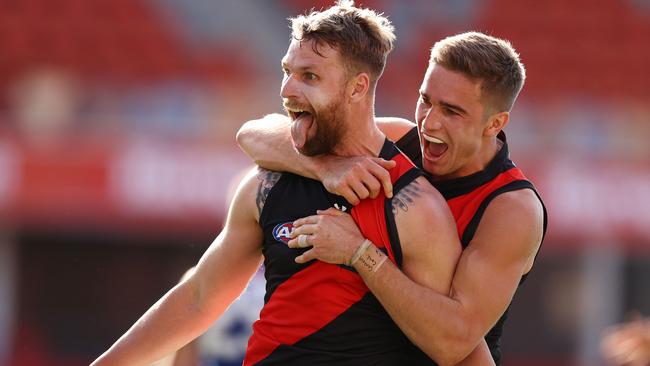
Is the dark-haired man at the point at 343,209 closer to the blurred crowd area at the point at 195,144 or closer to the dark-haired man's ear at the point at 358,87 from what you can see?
the dark-haired man's ear at the point at 358,87

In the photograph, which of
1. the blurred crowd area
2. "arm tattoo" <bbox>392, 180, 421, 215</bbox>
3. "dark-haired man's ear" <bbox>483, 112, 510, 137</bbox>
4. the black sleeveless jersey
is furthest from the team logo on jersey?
the blurred crowd area

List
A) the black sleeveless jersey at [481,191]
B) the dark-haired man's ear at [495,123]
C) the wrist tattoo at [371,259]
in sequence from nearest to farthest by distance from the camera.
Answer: the wrist tattoo at [371,259] < the black sleeveless jersey at [481,191] < the dark-haired man's ear at [495,123]

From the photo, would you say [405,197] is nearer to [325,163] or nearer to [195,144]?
[325,163]

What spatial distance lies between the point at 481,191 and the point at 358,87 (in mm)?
618

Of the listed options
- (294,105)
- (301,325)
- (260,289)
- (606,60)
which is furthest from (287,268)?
(606,60)

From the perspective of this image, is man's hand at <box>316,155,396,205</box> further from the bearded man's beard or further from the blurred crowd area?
the blurred crowd area

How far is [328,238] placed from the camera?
159 inches

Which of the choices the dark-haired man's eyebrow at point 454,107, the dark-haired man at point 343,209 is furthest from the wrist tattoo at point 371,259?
the dark-haired man's eyebrow at point 454,107

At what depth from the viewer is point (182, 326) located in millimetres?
4566

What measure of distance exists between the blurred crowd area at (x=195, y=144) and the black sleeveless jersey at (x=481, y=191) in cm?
773

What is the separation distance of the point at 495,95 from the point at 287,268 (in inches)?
40.4

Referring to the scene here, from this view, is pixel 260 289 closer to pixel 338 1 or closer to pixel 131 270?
pixel 338 1

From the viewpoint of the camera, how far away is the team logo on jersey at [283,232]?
13.7ft

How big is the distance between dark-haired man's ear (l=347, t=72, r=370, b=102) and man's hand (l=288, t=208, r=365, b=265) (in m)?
0.43
